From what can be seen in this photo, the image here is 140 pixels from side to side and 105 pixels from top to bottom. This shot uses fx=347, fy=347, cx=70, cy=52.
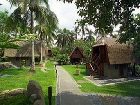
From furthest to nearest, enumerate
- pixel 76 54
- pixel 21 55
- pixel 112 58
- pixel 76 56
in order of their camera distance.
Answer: pixel 76 54, pixel 76 56, pixel 21 55, pixel 112 58

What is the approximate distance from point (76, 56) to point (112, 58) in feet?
121

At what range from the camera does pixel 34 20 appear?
4834 cm

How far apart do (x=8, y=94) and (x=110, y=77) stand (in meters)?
23.5

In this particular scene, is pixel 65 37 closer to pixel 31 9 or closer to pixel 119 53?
pixel 31 9

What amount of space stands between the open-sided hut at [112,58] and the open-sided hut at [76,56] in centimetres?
3215

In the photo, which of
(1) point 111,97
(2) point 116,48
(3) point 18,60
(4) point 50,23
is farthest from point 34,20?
(1) point 111,97

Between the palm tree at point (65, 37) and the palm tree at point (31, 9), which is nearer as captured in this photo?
the palm tree at point (31, 9)

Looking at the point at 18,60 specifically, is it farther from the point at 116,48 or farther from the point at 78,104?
the point at 78,104

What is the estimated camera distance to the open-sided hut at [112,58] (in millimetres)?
42750

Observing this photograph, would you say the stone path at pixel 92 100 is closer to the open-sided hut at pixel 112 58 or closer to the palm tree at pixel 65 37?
the open-sided hut at pixel 112 58

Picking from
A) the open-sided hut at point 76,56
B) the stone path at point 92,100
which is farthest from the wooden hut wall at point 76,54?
the stone path at point 92,100

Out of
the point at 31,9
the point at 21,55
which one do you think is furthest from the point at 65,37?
the point at 31,9

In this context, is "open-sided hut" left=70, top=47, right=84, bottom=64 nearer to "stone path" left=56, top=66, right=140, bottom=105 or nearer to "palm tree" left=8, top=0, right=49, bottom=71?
"palm tree" left=8, top=0, right=49, bottom=71

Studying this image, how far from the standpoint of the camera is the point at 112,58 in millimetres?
42469
